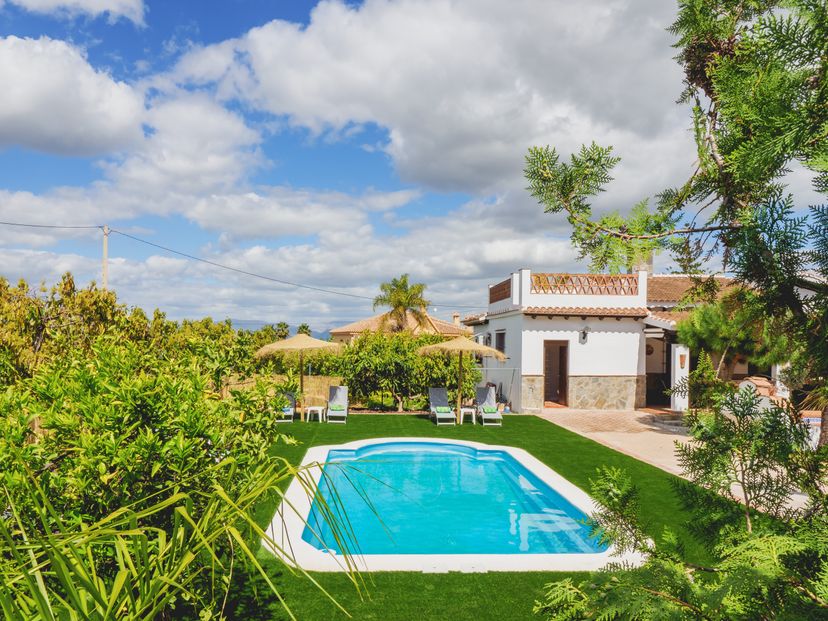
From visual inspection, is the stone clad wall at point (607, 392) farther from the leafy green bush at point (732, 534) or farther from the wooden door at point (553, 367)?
the leafy green bush at point (732, 534)

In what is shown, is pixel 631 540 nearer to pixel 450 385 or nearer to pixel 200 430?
pixel 200 430

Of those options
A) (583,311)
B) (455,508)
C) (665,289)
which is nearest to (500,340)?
(583,311)

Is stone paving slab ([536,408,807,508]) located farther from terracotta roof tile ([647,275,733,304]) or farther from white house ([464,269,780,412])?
terracotta roof tile ([647,275,733,304])

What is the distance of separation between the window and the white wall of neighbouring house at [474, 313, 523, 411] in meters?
0.18

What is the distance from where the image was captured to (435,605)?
603cm

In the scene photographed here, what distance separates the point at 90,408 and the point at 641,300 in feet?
77.6

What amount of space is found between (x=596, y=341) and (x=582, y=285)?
2681mm

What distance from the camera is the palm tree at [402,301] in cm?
3934

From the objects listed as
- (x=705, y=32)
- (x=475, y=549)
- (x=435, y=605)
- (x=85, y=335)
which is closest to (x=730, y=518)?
(x=705, y=32)

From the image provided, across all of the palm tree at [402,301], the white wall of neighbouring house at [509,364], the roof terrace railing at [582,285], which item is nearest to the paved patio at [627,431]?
the white wall of neighbouring house at [509,364]

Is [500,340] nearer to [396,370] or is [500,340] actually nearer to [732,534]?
[396,370]

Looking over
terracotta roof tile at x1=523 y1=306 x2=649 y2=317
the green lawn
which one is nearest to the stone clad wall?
terracotta roof tile at x1=523 y1=306 x2=649 y2=317

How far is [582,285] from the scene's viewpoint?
2314 cm

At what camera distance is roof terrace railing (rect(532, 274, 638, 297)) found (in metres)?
23.1
